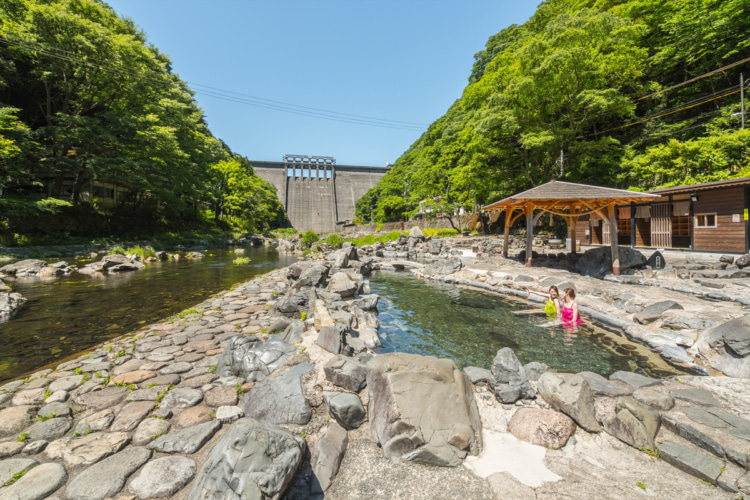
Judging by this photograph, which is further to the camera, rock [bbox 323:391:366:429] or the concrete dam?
the concrete dam

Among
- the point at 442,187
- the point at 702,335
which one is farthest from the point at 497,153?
the point at 702,335

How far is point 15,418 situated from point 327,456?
3039mm

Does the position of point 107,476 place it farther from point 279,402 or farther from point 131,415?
point 279,402

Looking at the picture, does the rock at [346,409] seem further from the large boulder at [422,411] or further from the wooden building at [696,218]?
the wooden building at [696,218]

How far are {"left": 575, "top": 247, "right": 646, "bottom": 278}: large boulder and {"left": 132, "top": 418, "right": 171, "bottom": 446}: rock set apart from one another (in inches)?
491

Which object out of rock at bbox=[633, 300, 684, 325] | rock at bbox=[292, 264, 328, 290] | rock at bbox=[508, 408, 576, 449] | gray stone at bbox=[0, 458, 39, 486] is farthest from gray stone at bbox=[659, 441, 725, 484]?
rock at bbox=[292, 264, 328, 290]

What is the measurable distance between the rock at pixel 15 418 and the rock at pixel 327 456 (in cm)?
274

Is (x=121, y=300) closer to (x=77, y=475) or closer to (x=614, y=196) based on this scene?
(x=77, y=475)

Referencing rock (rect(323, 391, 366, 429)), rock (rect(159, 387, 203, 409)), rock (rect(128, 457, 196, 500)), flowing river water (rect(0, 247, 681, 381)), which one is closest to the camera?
rock (rect(128, 457, 196, 500))

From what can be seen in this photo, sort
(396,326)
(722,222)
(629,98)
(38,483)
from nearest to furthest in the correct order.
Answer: (38,483)
(396,326)
(722,222)
(629,98)

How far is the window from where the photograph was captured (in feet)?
39.1

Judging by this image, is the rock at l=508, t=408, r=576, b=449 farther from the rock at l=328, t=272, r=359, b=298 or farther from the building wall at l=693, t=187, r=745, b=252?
the building wall at l=693, t=187, r=745, b=252

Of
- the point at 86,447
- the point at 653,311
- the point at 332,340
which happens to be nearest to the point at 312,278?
the point at 332,340

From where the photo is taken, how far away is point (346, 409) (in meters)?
2.80
